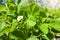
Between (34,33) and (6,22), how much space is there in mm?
138

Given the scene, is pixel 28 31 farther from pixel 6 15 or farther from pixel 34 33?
pixel 6 15

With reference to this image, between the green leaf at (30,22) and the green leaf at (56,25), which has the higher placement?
the green leaf at (30,22)

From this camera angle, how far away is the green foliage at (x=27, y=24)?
748 millimetres

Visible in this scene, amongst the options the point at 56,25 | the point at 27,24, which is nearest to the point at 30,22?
the point at 27,24

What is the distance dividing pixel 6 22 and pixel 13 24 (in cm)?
6

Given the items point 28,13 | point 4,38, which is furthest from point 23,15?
point 4,38

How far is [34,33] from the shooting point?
792mm

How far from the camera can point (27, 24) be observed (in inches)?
29.6

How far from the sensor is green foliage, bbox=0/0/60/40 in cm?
75

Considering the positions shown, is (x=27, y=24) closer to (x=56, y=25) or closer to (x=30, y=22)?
(x=30, y=22)

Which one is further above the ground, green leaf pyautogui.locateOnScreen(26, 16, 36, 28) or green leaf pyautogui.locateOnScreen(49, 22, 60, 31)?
green leaf pyautogui.locateOnScreen(26, 16, 36, 28)

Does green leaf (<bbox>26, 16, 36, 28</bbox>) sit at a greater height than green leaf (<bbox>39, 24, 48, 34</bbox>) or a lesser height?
greater

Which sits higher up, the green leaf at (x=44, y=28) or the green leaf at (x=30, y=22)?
the green leaf at (x=30, y=22)

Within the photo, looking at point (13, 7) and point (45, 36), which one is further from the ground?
point (13, 7)
